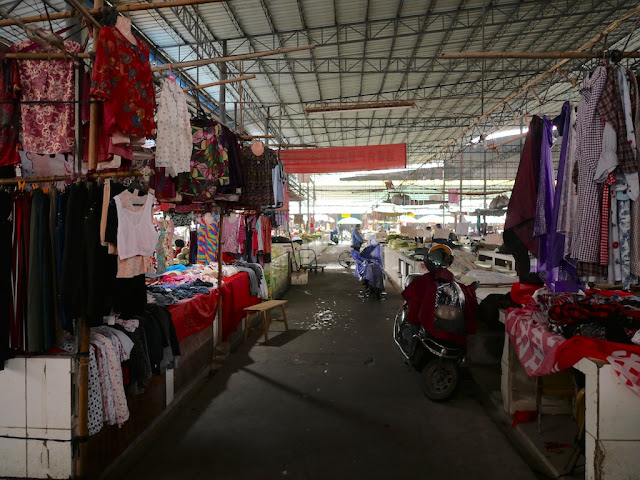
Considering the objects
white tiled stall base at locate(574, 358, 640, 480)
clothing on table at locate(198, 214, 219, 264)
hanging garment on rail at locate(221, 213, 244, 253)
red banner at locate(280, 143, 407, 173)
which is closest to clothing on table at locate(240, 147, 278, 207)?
hanging garment on rail at locate(221, 213, 244, 253)

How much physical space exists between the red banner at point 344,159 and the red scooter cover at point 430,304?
9854 mm

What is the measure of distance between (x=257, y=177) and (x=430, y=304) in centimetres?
314

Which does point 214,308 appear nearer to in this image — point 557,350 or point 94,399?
point 94,399

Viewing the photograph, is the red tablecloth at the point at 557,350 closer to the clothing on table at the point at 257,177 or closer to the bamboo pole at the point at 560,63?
the bamboo pole at the point at 560,63

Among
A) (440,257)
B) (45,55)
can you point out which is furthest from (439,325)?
(45,55)

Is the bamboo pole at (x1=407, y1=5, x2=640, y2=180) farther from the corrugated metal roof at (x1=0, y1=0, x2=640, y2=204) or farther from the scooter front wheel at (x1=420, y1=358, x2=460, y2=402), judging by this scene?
the scooter front wheel at (x1=420, y1=358, x2=460, y2=402)

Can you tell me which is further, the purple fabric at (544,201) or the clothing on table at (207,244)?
the clothing on table at (207,244)

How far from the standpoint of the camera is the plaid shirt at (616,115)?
2.28m

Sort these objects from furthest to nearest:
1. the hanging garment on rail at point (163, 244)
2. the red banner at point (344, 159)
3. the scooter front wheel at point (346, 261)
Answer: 1. the scooter front wheel at point (346, 261)
2. the red banner at point (344, 159)
3. the hanging garment on rail at point (163, 244)

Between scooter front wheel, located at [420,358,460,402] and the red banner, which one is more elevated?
the red banner

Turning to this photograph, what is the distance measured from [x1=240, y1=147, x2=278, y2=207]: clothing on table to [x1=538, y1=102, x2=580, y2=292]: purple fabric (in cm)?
374

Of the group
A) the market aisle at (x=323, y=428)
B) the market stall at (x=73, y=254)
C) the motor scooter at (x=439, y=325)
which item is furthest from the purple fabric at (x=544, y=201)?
the market stall at (x=73, y=254)

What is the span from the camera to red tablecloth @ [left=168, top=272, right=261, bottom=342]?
412cm

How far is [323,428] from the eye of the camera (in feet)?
11.6
